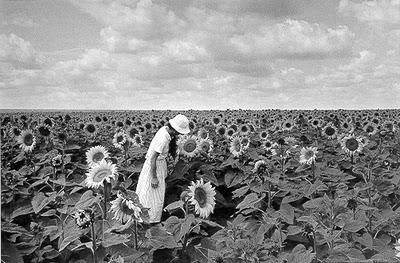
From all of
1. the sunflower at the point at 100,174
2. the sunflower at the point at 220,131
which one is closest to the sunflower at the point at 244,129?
the sunflower at the point at 220,131

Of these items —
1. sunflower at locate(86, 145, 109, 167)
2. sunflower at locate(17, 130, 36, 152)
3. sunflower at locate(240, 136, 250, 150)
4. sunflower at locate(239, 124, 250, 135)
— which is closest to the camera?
sunflower at locate(86, 145, 109, 167)

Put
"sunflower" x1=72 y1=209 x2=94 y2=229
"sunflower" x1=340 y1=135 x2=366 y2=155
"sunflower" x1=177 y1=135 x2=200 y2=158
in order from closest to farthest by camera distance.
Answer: "sunflower" x1=72 y1=209 x2=94 y2=229 < "sunflower" x1=340 y1=135 x2=366 y2=155 < "sunflower" x1=177 y1=135 x2=200 y2=158

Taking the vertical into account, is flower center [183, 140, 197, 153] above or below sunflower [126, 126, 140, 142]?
below

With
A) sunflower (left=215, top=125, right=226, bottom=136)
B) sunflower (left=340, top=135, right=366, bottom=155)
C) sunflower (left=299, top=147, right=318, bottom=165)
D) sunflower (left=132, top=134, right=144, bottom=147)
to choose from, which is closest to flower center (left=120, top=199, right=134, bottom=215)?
sunflower (left=299, top=147, right=318, bottom=165)

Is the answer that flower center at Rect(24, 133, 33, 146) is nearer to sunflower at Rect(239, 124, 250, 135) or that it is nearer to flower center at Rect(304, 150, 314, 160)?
sunflower at Rect(239, 124, 250, 135)

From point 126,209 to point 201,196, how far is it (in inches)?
26.3

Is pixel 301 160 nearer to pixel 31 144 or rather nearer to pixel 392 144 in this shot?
pixel 392 144

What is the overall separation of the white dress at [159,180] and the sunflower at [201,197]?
231 centimetres

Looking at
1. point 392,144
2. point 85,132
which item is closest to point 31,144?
point 85,132

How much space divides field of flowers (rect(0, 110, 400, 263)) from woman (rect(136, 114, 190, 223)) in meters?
0.25

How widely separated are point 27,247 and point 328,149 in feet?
16.3

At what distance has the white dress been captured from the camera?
6438 millimetres

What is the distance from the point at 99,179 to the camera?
454 centimetres

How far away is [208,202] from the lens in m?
4.15
